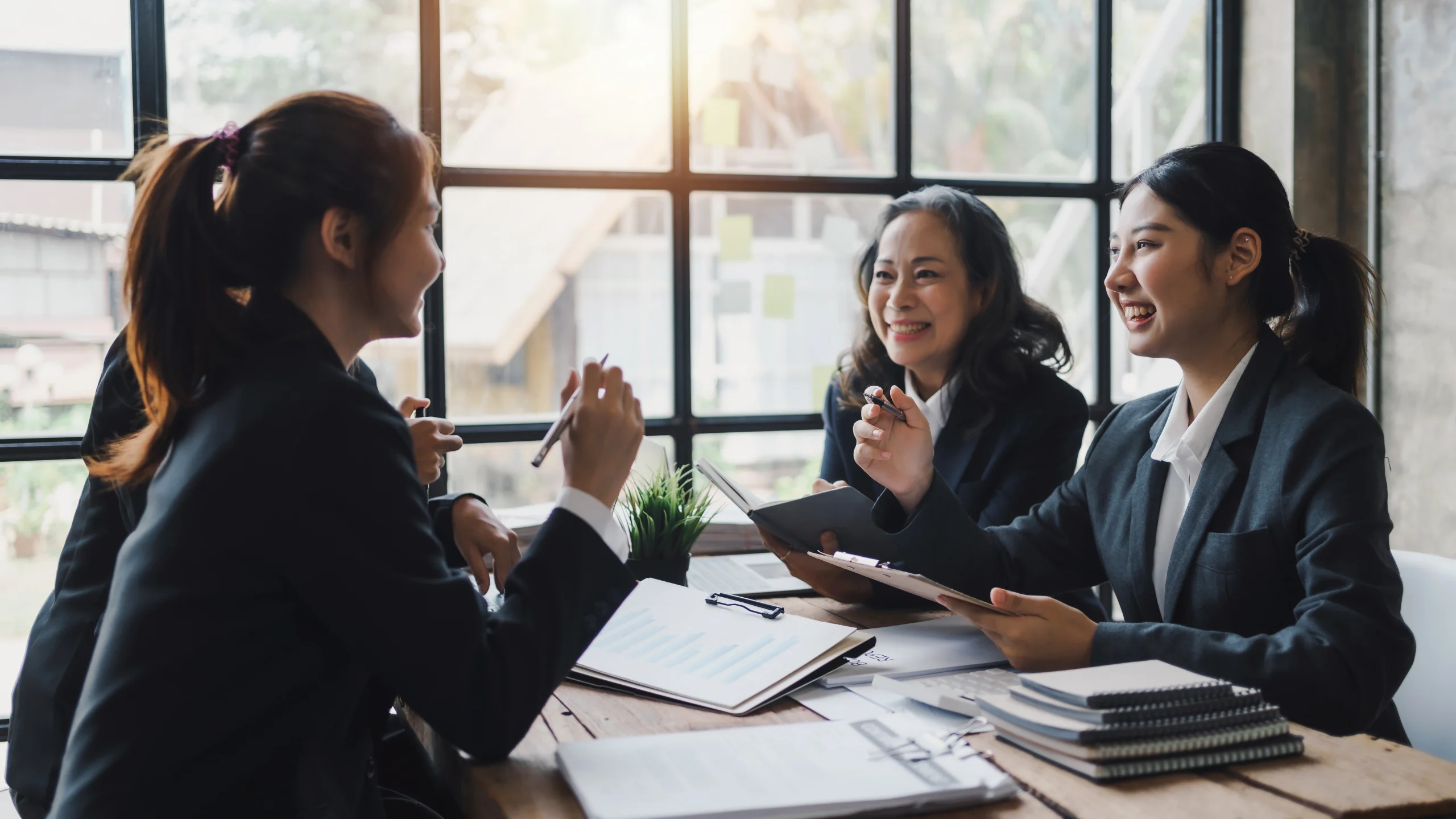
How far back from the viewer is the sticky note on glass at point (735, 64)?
2.76 metres

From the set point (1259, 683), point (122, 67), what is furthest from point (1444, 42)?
point (122, 67)

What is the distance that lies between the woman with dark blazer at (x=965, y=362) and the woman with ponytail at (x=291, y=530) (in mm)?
1139

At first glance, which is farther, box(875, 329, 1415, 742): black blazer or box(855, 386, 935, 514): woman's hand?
box(855, 386, 935, 514): woman's hand

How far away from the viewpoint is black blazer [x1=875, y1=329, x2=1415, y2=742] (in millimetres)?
1312

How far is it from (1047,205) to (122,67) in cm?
227

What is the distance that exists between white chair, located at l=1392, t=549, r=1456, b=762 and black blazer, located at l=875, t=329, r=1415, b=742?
0.09 metres

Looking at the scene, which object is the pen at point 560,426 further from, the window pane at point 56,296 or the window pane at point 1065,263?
the window pane at point 1065,263

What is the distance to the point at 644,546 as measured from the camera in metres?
1.89

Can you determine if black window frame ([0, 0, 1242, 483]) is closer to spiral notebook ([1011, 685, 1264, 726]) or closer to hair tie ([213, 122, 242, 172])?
hair tie ([213, 122, 242, 172])

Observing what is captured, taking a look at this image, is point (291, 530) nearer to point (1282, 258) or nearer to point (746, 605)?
point (746, 605)

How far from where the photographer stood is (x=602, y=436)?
46.5 inches

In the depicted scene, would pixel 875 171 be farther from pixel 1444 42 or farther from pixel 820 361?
pixel 1444 42

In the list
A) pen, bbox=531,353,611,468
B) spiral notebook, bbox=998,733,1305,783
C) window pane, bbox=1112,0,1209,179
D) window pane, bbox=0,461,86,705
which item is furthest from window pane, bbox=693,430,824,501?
spiral notebook, bbox=998,733,1305,783

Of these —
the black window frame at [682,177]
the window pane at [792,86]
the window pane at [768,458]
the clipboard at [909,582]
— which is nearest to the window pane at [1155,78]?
the black window frame at [682,177]
